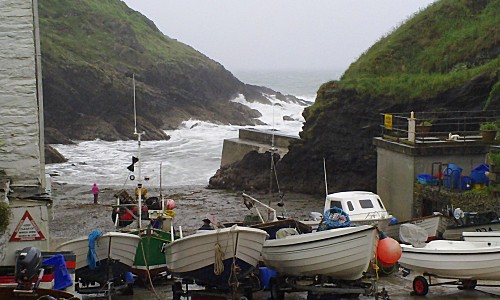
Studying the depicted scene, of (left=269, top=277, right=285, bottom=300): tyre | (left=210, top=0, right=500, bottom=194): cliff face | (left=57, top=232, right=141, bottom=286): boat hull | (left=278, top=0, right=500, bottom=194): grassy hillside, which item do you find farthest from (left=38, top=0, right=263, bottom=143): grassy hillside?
(left=269, top=277, right=285, bottom=300): tyre

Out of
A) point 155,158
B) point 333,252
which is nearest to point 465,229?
point 333,252

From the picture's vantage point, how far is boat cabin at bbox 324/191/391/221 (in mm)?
19422

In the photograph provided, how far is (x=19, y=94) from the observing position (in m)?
11.6

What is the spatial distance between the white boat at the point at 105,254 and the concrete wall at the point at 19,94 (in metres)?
3.49

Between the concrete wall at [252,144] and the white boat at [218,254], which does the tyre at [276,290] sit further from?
the concrete wall at [252,144]

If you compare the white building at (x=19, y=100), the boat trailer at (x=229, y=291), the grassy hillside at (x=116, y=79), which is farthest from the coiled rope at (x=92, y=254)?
the grassy hillside at (x=116, y=79)

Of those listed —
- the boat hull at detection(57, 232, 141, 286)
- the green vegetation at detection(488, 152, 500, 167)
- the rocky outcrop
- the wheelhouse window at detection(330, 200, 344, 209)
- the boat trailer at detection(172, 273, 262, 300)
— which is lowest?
the rocky outcrop

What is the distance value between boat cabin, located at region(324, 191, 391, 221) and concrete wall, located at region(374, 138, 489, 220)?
8.49ft

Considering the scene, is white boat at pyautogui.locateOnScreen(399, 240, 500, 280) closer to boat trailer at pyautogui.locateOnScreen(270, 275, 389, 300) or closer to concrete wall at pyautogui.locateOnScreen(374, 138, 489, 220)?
boat trailer at pyautogui.locateOnScreen(270, 275, 389, 300)

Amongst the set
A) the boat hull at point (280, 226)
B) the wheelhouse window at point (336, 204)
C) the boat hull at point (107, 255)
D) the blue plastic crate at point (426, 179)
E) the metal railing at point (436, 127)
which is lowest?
the boat hull at point (107, 255)

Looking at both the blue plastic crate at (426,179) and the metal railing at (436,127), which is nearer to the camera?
the blue plastic crate at (426,179)

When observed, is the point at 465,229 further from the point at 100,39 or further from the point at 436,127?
the point at 100,39

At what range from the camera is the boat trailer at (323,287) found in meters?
13.4

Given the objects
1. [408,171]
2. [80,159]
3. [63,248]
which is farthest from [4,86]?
[80,159]
